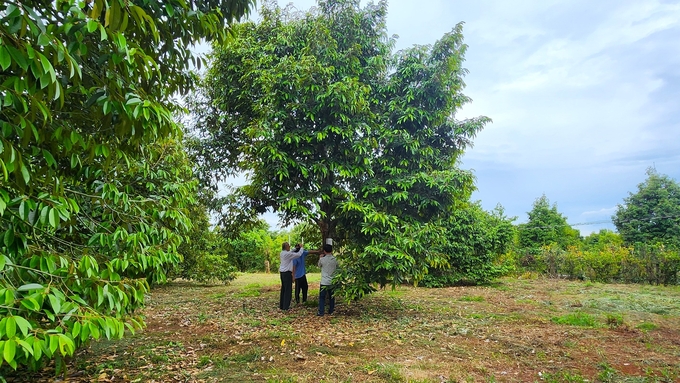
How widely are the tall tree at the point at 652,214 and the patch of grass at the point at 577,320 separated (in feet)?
52.0

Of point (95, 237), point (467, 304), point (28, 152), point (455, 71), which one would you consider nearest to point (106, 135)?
point (28, 152)

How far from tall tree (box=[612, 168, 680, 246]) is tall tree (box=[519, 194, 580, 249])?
3.12 m

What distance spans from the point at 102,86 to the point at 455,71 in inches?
266

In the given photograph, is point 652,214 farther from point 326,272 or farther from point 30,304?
point 30,304

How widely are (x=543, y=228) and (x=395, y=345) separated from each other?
22090 mm

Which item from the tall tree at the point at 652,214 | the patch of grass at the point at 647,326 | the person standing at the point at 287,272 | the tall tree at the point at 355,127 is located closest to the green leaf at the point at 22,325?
the tall tree at the point at 355,127

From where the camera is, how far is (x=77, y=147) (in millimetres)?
2928

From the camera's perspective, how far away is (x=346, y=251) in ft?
26.5

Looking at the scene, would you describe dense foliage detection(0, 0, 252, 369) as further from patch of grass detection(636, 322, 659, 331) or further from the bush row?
the bush row

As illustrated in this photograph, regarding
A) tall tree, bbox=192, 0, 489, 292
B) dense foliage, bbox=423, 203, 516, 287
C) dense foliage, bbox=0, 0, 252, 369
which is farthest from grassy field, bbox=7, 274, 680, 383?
dense foliage, bbox=423, 203, 516, 287

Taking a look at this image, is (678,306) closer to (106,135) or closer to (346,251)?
(346,251)

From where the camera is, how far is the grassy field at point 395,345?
14.3 feet

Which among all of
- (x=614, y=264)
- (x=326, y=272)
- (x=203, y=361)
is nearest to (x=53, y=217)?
(x=203, y=361)

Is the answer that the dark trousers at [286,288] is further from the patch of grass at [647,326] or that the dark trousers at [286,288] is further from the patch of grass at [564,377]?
the patch of grass at [647,326]
